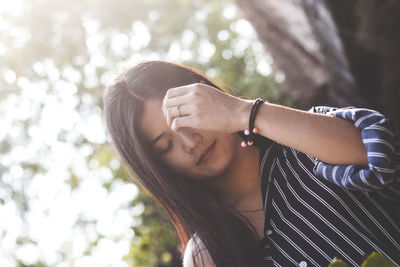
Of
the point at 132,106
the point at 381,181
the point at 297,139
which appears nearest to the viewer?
the point at 381,181

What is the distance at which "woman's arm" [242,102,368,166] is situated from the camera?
Answer: 4.97 feet

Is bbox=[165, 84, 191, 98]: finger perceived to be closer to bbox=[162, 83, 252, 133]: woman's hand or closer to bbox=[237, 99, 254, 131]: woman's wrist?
bbox=[162, 83, 252, 133]: woman's hand

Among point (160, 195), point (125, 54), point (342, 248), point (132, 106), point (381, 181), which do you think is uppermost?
point (381, 181)

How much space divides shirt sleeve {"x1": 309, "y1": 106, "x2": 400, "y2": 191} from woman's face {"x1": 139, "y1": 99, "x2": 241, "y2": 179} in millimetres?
584

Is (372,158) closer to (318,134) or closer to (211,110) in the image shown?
(318,134)

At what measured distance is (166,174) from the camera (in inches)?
85.2

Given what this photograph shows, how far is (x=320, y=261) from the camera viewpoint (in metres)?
1.77

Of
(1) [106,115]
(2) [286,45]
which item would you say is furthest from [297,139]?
(2) [286,45]

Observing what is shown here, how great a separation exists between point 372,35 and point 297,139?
159 inches

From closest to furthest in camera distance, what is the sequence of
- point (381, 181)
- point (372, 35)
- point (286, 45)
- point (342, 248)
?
point (381, 181) < point (342, 248) < point (372, 35) < point (286, 45)

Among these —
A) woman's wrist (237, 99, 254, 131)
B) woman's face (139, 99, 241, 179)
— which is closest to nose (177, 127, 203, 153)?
woman's face (139, 99, 241, 179)

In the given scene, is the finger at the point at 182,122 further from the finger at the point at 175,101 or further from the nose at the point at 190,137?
the nose at the point at 190,137

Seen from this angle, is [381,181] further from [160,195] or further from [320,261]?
[160,195]

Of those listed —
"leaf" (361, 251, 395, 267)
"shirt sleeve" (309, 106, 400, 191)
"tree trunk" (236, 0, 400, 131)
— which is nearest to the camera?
"leaf" (361, 251, 395, 267)
